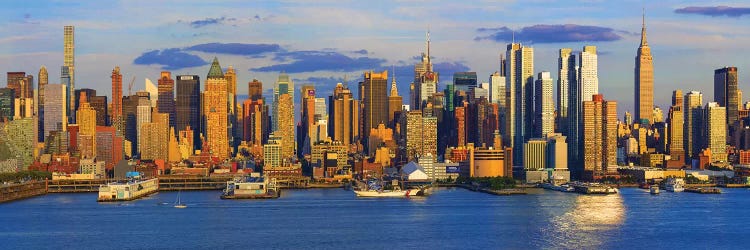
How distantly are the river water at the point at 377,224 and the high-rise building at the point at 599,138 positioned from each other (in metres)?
59.9

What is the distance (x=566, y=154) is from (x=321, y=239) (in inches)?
4393

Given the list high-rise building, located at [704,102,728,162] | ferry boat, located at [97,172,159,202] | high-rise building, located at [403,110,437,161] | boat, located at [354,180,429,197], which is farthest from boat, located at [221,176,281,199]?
high-rise building, located at [704,102,728,162]

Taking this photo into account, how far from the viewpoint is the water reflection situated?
57.5 m

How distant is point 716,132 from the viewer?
18975 cm

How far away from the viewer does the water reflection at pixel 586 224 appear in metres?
57.5

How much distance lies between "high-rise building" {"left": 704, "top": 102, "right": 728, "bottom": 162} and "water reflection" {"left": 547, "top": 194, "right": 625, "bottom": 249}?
9726 centimetres

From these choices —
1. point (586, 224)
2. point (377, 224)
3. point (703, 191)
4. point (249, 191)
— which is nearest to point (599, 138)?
point (703, 191)

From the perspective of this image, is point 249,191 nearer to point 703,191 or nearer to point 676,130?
point 703,191

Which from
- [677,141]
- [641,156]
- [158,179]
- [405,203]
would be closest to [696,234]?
[405,203]

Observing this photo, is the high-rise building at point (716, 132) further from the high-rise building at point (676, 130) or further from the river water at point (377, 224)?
the river water at point (377, 224)

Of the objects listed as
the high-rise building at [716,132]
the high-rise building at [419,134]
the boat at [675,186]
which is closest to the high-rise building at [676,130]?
the high-rise building at [716,132]

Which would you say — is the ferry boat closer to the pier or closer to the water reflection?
the pier

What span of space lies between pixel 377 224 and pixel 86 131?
125 m

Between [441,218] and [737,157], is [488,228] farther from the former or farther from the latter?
[737,157]
